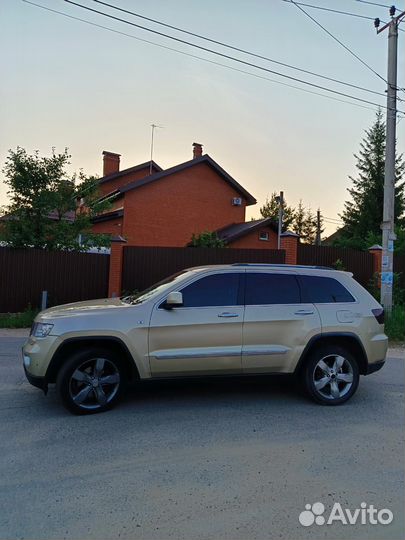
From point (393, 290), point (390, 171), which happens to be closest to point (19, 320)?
point (390, 171)

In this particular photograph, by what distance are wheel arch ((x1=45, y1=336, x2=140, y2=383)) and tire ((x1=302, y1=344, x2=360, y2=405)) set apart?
2058 millimetres

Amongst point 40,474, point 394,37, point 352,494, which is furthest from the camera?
point 394,37

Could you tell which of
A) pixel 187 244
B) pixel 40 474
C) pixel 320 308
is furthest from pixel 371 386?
pixel 187 244

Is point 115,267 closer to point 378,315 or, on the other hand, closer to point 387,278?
point 387,278

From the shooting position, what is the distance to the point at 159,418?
A: 484cm

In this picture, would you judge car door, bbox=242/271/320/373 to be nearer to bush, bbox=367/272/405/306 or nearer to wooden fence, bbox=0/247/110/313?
wooden fence, bbox=0/247/110/313

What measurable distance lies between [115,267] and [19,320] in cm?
320

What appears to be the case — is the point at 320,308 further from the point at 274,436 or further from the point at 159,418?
the point at 159,418

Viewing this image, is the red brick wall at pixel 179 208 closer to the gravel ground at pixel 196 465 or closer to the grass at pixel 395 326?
the grass at pixel 395 326

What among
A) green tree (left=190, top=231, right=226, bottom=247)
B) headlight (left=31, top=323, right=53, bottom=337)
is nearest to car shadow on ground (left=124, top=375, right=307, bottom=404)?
headlight (left=31, top=323, right=53, bottom=337)

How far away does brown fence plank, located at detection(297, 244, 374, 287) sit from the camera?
15109 mm

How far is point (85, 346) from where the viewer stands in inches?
195

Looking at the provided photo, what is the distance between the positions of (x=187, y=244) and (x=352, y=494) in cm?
2054

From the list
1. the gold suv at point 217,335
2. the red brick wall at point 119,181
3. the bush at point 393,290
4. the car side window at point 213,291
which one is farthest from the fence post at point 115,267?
the red brick wall at point 119,181
